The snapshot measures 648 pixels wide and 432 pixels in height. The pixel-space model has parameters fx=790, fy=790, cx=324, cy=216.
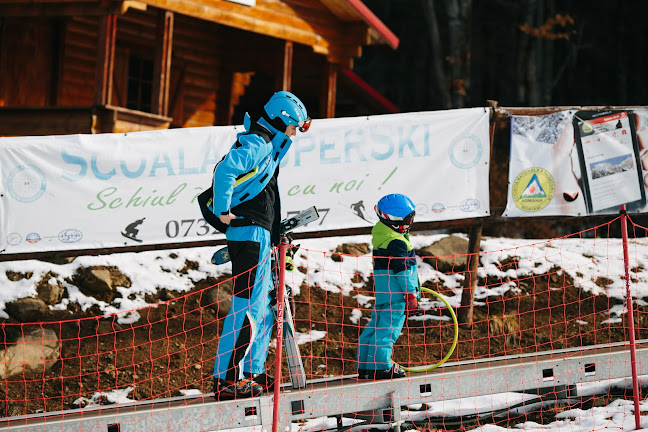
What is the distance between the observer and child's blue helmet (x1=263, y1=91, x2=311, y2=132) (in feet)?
18.2

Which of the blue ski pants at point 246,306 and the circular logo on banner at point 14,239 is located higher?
the circular logo on banner at point 14,239

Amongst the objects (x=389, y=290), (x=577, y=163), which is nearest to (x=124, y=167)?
(x=389, y=290)

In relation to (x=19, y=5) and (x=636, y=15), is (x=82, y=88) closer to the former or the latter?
(x=19, y=5)

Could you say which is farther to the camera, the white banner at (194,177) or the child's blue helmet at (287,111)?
the white banner at (194,177)

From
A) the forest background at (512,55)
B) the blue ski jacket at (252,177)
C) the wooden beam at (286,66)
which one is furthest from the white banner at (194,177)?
the forest background at (512,55)

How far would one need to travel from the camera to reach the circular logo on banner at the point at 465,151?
8.30 m

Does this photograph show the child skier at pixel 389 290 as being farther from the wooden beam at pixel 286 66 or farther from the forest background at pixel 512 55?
the forest background at pixel 512 55

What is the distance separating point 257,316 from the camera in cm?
535

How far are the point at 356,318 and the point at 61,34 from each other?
27.3 feet

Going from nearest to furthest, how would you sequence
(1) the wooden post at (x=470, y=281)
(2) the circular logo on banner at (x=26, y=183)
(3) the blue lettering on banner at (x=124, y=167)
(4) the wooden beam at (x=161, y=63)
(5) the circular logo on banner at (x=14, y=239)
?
(5) the circular logo on banner at (x=14, y=239) → (2) the circular logo on banner at (x=26, y=183) → (3) the blue lettering on banner at (x=124, y=167) → (1) the wooden post at (x=470, y=281) → (4) the wooden beam at (x=161, y=63)

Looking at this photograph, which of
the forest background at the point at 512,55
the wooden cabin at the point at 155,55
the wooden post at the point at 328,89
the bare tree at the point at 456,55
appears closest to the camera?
the wooden cabin at the point at 155,55

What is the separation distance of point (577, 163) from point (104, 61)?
6715mm

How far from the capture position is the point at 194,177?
803 centimetres

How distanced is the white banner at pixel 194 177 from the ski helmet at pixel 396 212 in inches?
82.2
